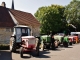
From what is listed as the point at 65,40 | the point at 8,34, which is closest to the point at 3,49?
the point at 65,40

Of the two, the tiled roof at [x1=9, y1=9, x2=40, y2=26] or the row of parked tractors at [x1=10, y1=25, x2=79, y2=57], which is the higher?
the tiled roof at [x1=9, y1=9, x2=40, y2=26]

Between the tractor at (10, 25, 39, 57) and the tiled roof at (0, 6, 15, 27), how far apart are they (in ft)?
50.9

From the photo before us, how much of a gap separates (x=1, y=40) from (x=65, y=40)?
12.1 m

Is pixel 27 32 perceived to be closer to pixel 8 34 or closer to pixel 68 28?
pixel 8 34

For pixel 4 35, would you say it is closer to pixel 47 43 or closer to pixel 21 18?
pixel 21 18

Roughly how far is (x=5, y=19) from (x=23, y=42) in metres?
19.6

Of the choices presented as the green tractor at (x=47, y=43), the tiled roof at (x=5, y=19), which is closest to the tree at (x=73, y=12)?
the tiled roof at (x=5, y=19)

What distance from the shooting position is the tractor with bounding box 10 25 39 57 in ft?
53.2

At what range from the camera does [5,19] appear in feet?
117

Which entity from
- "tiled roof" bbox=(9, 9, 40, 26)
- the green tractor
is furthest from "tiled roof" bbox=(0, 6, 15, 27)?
the green tractor

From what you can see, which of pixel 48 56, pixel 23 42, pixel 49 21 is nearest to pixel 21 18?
pixel 49 21

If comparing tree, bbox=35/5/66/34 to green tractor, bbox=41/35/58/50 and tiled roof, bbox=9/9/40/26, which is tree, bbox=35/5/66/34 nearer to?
tiled roof, bbox=9/9/40/26

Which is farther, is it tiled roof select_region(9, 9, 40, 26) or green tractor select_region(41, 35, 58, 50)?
tiled roof select_region(9, 9, 40, 26)

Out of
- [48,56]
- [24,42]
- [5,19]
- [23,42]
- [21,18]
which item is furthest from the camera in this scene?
[21,18]
